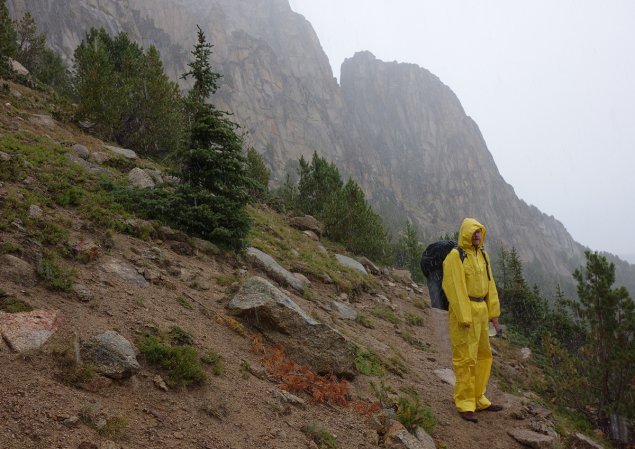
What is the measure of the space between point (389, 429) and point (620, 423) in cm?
494

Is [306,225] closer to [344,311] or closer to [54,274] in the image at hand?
[344,311]

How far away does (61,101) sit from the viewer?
659 inches

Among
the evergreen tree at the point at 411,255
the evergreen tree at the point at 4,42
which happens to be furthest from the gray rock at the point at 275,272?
the evergreen tree at the point at 411,255

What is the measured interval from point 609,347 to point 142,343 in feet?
26.1

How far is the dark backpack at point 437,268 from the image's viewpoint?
238 inches

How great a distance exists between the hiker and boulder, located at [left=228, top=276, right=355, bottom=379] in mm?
1578

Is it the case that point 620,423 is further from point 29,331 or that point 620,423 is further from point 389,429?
point 29,331

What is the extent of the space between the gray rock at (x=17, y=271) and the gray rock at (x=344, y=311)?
650cm

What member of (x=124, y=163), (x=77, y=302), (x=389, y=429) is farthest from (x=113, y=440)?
(x=124, y=163)

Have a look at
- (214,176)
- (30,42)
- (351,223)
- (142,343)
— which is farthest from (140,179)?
(30,42)

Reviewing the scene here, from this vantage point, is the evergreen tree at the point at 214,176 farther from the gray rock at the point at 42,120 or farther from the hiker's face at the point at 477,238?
the gray rock at the point at 42,120

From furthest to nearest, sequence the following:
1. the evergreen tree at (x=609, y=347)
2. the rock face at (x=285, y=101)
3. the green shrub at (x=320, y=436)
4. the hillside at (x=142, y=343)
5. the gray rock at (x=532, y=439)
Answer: the rock face at (x=285, y=101) → the evergreen tree at (x=609, y=347) → the gray rock at (x=532, y=439) → the green shrub at (x=320, y=436) → the hillside at (x=142, y=343)

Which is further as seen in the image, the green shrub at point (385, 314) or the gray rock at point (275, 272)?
the green shrub at point (385, 314)

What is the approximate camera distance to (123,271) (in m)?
5.92
